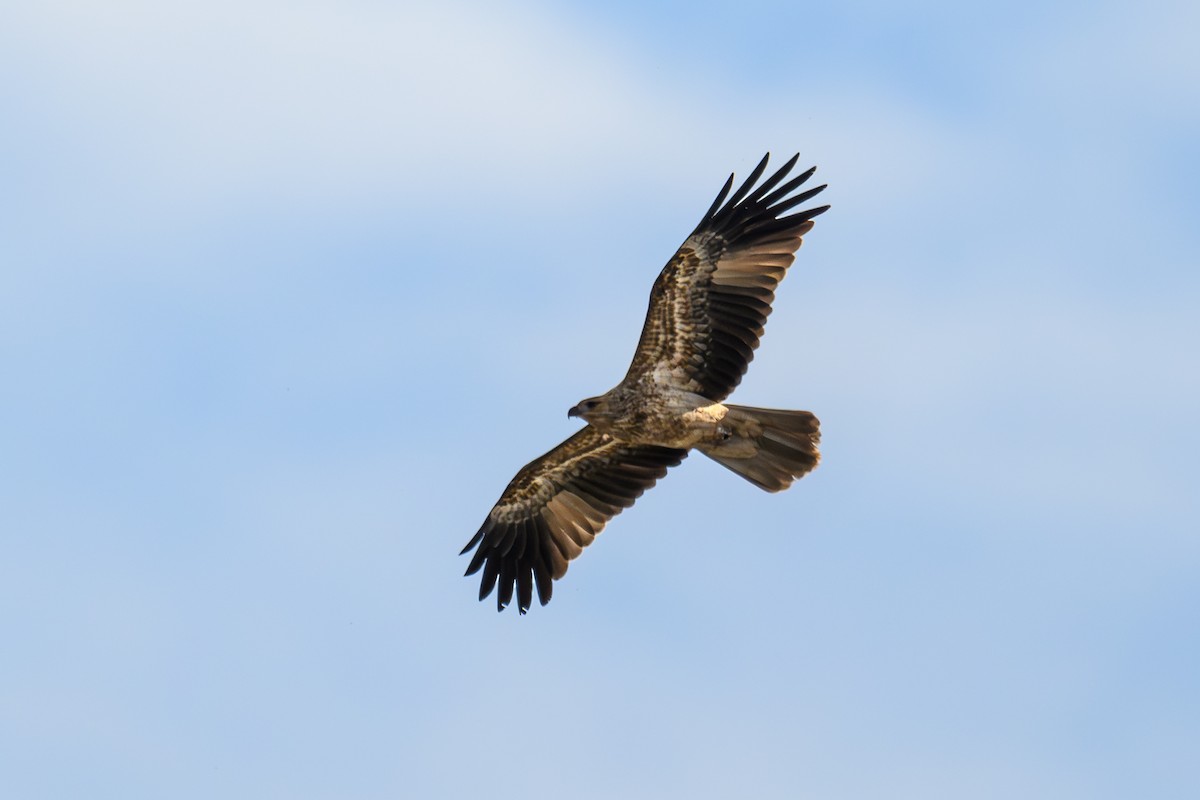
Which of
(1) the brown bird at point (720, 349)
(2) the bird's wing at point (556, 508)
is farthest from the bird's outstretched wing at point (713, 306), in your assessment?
(2) the bird's wing at point (556, 508)

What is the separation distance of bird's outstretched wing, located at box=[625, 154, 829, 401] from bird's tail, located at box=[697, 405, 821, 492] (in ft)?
1.10

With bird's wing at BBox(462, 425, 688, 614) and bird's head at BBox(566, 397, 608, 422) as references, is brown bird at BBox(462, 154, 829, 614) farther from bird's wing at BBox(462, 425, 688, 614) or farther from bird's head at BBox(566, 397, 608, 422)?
bird's wing at BBox(462, 425, 688, 614)

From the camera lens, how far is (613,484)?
54.4 ft

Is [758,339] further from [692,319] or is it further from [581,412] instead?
[581,412]

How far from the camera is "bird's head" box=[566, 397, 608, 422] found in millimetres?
15344

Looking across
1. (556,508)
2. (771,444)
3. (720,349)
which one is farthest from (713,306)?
(556,508)

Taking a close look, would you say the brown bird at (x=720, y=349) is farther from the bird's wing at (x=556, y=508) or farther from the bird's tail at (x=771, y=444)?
the bird's wing at (x=556, y=508)

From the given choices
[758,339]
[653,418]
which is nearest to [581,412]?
[653,418]

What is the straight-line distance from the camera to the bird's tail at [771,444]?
1527cm

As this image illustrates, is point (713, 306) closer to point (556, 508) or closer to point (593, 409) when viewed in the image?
point (593, 409)

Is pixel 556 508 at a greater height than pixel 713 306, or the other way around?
pixel 713 306

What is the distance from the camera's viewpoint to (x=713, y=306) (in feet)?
50.6

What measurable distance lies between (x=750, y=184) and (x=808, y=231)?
0.66 meters

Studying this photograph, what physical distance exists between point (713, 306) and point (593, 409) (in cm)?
136
